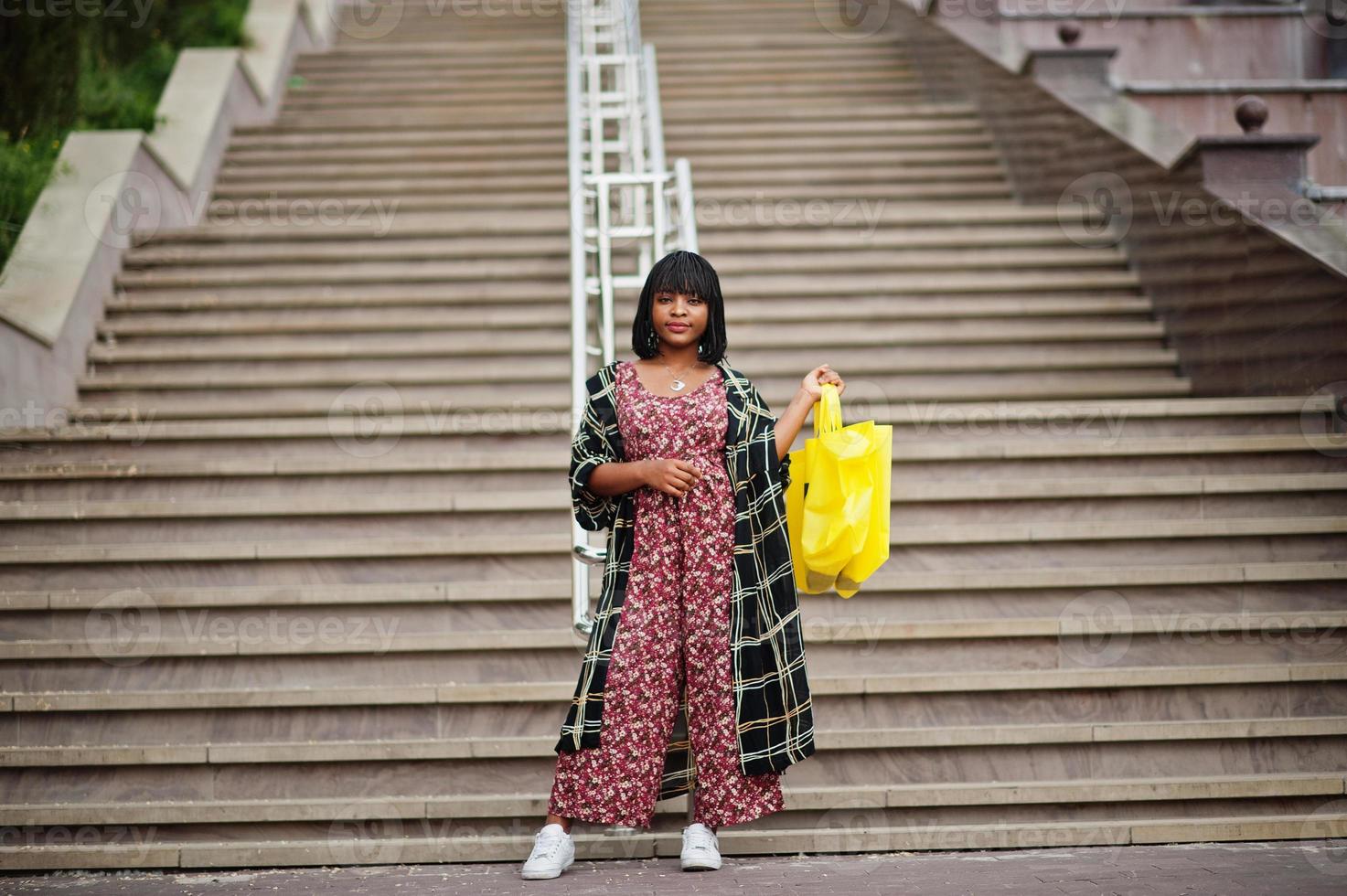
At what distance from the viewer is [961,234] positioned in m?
8.12

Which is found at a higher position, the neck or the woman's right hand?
the neck

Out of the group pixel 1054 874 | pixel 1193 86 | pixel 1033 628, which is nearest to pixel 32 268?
pixel 1033 628

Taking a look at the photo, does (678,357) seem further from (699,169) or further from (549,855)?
(699,169)

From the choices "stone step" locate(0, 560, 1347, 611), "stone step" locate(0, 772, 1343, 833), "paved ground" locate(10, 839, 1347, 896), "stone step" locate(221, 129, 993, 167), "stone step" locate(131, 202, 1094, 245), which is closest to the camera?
"paved ground" locate(10, 839, 1347, 896)

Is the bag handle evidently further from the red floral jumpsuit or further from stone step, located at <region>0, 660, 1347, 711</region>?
stone step, located at <region>0, 660, 1347, 711</region>

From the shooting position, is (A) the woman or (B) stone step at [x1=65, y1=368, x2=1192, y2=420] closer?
(A) the woman

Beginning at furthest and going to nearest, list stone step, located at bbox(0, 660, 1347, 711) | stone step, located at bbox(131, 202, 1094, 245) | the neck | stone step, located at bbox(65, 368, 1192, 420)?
stone step, located at bbox(131, 202, 1094, 245) < stone step, located at bbox(65, 368, 1192, 420) < stone step, located at bbox(0, 660, 1347, 711) < the neck

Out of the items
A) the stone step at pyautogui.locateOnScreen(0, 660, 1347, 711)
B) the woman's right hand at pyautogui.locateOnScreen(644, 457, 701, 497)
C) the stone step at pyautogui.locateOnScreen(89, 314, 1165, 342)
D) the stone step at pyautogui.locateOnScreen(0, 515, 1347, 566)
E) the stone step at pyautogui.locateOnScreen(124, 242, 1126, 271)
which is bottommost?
the stone step at pyautogui.locateOnScreen(0, 660, 1347, 711)

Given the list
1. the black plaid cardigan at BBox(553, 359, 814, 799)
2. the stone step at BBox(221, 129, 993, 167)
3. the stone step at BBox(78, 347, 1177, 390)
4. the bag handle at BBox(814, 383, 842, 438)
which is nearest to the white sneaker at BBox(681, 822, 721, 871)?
the black plaid cardigan at BBox(553, 359, 814, 799)

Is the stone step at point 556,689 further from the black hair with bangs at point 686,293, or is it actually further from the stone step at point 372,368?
the stone step at point 372,368

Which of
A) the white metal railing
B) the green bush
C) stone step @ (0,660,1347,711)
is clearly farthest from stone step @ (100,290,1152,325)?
stone step @ (0,660,1347,711)

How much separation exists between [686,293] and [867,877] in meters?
1.64

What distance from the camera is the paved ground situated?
3.47 meters

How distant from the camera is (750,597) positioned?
3.63 metres
